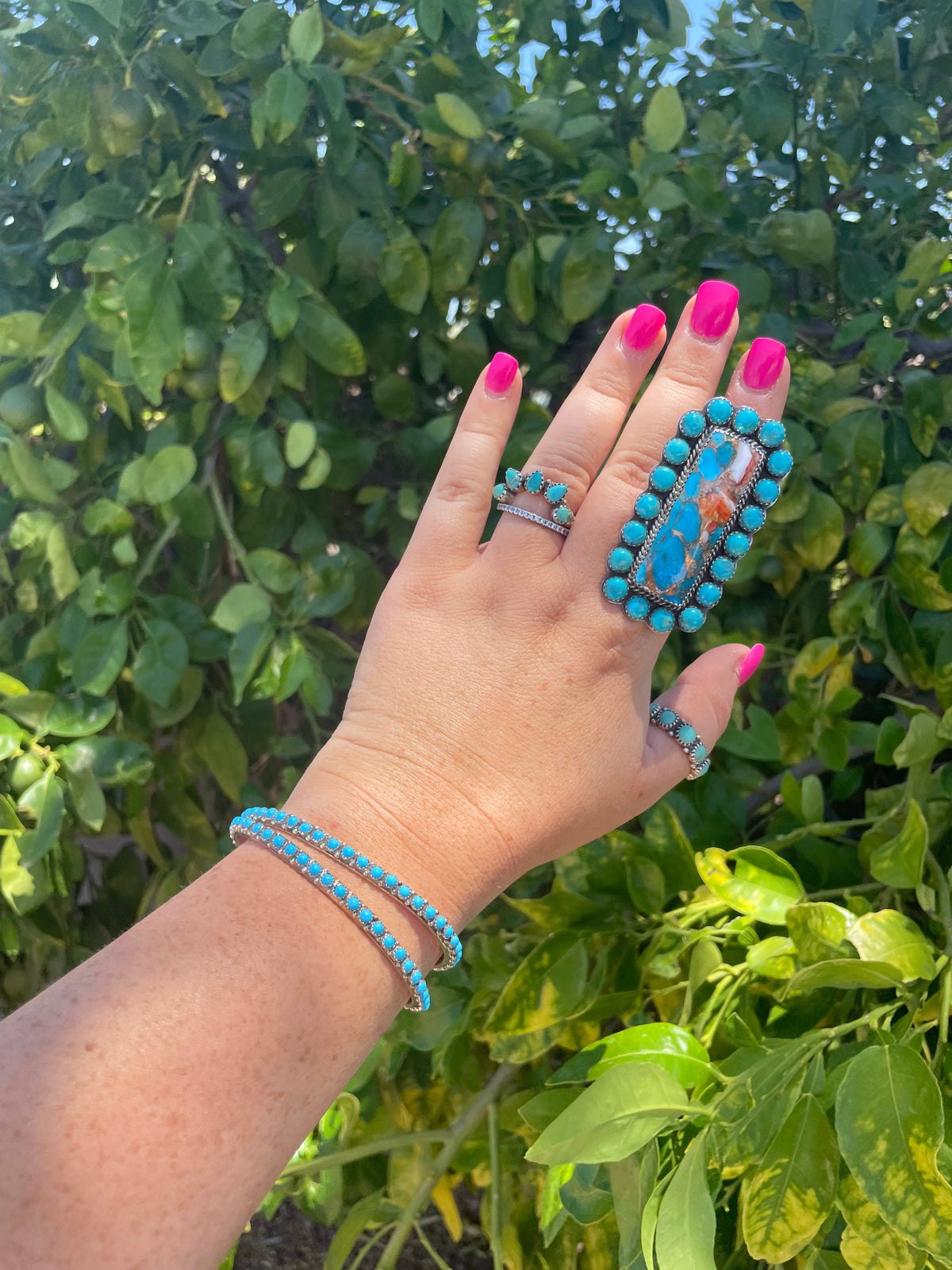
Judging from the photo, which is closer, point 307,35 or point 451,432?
point 307,35

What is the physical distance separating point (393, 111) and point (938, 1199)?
0.85m

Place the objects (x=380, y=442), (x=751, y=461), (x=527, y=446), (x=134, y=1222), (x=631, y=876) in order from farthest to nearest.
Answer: (x=380, y=442)
(x=527, y=446)
(x=631, y=876)
(x=751, y=461)
(x=134, y=1222)

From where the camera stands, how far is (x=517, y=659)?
0.55m

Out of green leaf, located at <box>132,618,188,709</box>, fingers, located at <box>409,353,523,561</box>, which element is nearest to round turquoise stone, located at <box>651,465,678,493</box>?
fingers, located at <box>409,353,523,561</box>

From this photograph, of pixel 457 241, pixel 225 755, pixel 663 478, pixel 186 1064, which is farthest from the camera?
pixel 225 755

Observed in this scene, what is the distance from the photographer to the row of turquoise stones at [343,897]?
480 millimetres

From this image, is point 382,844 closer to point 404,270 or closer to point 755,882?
point 755,882

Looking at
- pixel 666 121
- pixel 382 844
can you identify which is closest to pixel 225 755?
pixel 382 844

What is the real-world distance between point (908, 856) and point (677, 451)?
0.95 ft

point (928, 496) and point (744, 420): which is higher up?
point (744, 420)

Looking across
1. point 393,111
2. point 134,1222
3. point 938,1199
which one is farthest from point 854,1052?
point 393,111

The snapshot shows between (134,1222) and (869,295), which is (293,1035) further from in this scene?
(869,295)

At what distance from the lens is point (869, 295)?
87cm

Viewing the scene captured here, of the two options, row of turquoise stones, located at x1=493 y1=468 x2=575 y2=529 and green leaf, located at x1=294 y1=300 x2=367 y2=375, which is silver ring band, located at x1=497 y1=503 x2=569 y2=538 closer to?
row of turquoise stones, located at x1=493 y1=468 x2=575 y2=529
